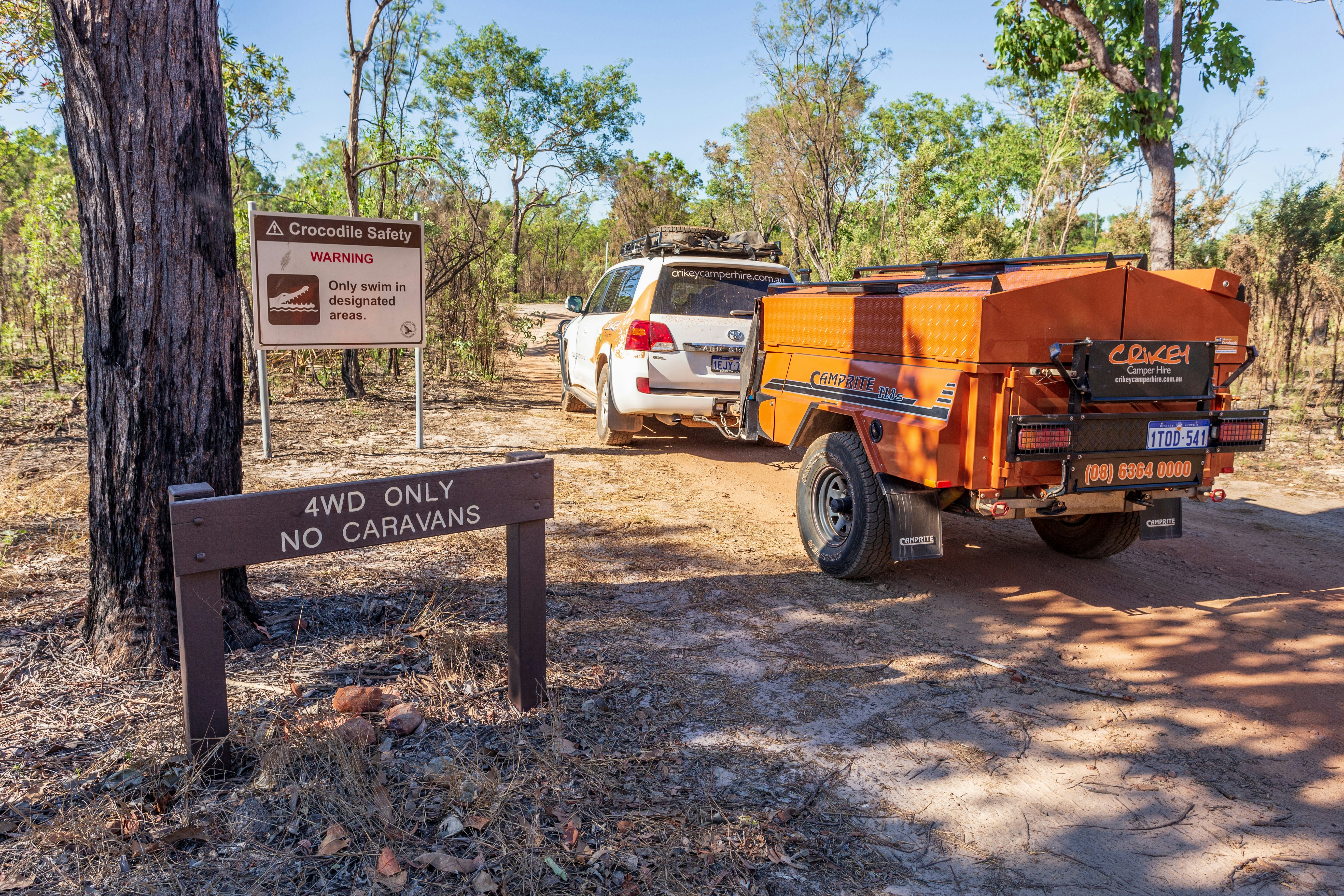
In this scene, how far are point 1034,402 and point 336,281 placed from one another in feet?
22.0

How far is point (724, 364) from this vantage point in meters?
8.59

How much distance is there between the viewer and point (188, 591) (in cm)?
283

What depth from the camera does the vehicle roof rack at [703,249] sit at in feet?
29.4

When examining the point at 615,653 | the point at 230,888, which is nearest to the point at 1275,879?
the point at 615,653

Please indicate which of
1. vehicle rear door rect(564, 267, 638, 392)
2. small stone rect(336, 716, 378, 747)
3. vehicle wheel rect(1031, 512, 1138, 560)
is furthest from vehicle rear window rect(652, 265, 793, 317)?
small stone rect(336, 716, 378, 747)

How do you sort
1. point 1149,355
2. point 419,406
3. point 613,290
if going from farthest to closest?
point 613,290, point 419,406, point 1149,355

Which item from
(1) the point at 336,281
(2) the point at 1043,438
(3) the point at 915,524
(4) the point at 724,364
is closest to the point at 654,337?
(4) the point at 724,364

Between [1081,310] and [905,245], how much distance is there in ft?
65.5

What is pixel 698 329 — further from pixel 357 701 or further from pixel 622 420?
pixel 357 701

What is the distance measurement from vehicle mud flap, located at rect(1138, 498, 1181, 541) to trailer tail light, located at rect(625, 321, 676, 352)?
469 cm

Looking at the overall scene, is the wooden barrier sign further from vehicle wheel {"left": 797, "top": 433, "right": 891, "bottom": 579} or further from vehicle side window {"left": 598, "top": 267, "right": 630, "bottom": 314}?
vehicle side window {"left": 598, "top": 267, "right": 630, "bottom": 314}

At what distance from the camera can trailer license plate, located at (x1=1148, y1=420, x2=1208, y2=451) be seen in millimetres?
4617

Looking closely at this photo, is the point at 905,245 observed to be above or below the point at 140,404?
above

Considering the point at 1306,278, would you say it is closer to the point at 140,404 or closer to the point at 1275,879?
the point at 1275,879
